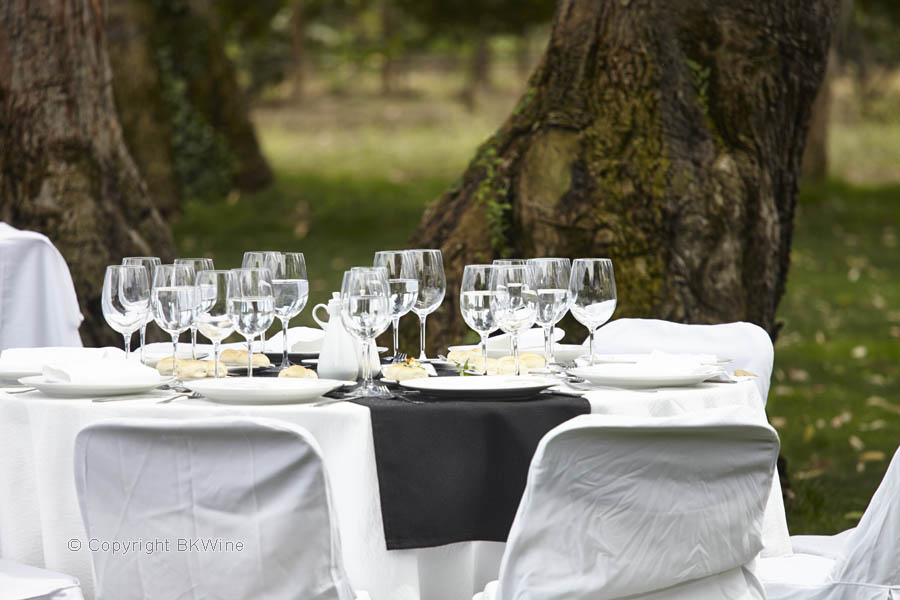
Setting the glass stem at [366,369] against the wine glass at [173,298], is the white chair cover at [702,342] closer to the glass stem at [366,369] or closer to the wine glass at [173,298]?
the glass stem at [366,369]

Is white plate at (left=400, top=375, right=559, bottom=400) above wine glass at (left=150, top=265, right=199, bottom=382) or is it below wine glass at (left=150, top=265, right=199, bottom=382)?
below

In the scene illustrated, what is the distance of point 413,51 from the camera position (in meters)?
30.6

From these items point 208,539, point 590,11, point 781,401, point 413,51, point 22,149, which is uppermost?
point 413,51

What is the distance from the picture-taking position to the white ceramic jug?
3193 mm

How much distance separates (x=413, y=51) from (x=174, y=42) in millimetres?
16450

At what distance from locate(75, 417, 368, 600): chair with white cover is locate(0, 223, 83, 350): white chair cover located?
3.14 meters

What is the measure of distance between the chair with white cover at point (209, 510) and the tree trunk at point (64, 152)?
4547 millimetres

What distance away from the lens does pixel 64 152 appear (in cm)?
688

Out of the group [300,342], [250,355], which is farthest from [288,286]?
[300,342]

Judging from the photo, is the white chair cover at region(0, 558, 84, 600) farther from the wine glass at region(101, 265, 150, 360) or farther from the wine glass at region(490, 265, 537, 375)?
the wine glass at region(490, 265, 537, 375)

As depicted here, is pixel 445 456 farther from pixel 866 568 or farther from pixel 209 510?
pixel 866 568

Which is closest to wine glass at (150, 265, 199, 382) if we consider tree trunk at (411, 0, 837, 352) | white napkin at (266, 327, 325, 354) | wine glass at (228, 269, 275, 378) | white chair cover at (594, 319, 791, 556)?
wine glass at (228, 269, 275, 378)

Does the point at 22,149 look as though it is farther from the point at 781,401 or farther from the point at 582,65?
the point at 781,401

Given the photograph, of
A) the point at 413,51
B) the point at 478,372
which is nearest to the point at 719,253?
the point at 478,372
